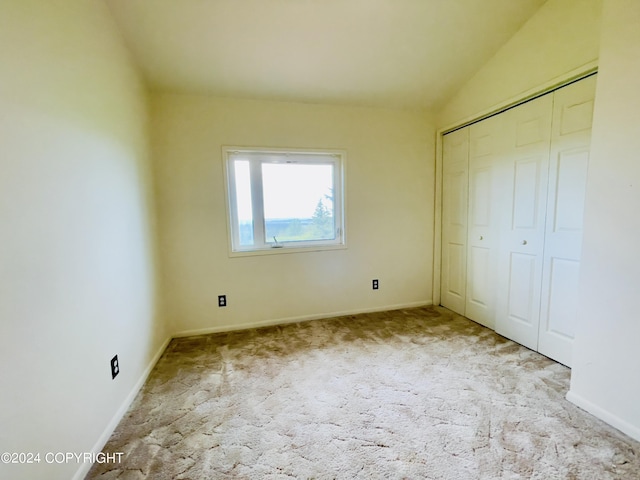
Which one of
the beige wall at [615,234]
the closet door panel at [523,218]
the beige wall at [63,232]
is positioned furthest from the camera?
the closet door panel at [523,218]

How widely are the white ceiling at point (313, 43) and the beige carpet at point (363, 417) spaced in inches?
91.6

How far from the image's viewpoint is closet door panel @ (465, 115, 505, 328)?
2.54 meters

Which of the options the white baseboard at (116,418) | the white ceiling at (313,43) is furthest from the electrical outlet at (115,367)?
the white ceiling at (313,43)

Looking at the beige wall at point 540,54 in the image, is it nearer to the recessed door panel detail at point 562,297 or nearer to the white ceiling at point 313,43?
the white ceiling at point 313,43

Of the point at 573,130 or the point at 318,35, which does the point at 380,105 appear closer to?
the point at 318,35

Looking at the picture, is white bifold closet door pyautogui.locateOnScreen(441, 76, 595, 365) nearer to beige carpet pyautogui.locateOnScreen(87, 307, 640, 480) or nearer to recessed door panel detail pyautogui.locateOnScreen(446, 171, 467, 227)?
recessed door panel detail pyautogui.locateOnScreen(446, 171, 467, 227)

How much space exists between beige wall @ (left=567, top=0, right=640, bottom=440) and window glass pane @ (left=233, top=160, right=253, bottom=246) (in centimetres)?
251

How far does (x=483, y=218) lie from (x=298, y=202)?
1.83 metres

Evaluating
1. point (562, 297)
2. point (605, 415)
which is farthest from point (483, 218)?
point (605, 415)

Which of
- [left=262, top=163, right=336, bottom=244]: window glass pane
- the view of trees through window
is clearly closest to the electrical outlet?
the view of trees through window

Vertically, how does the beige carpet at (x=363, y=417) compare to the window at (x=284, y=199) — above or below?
below

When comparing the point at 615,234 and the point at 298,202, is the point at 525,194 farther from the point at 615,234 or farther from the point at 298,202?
the point at 298,202

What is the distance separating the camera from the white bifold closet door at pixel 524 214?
6.42 feet

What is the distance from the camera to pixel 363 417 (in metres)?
1.58
